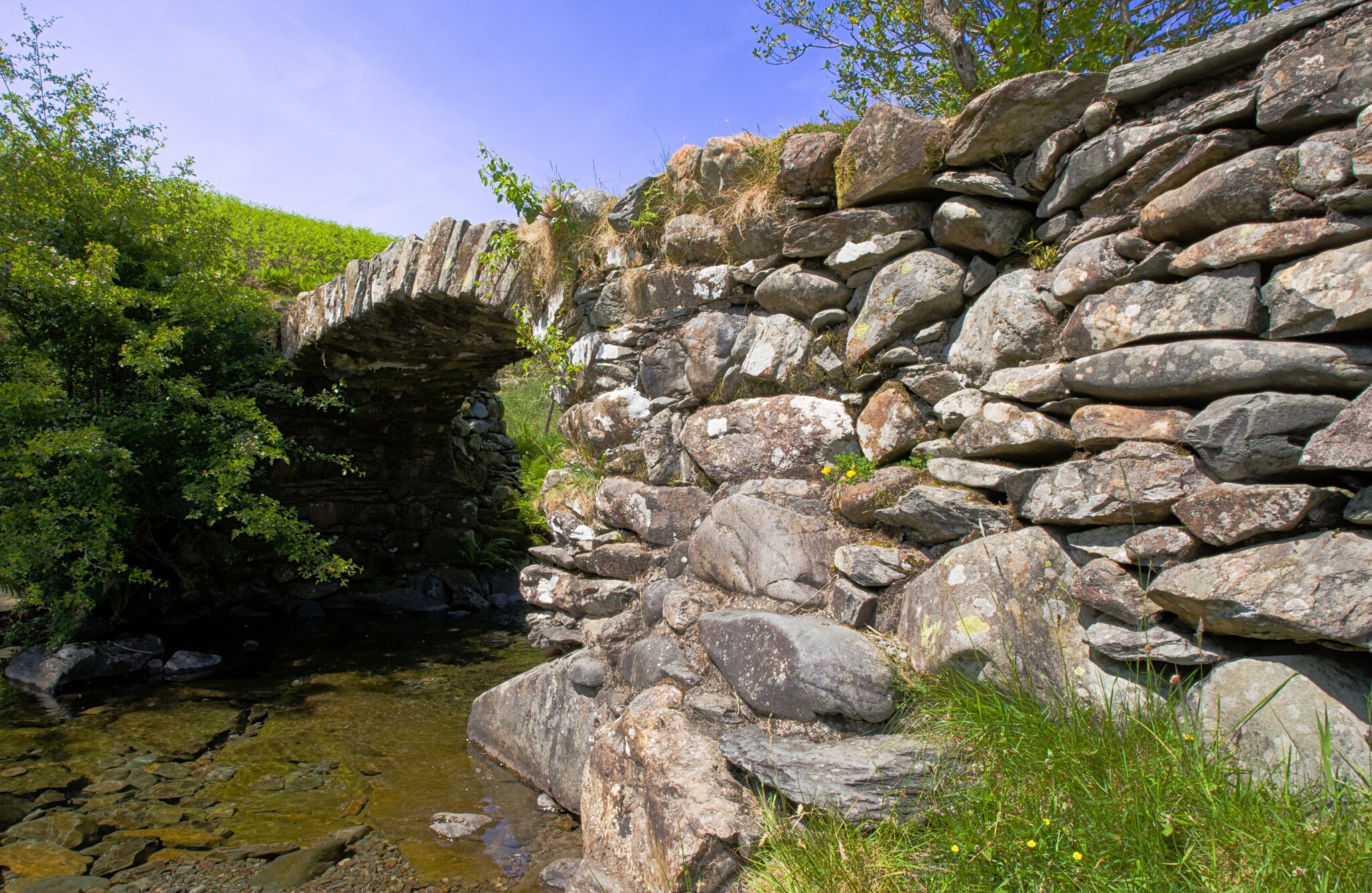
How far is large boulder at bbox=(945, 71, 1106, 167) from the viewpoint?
301 cm

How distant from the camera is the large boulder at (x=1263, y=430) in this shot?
7.15ft

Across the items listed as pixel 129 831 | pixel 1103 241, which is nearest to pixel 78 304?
pixel 129 831

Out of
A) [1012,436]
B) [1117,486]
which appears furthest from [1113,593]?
[1012,436]

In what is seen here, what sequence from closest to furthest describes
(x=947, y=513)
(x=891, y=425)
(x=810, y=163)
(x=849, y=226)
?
(x=947, y=513) → (x=891, y=425) → (x=849, y=226) → (x=810, y=163)

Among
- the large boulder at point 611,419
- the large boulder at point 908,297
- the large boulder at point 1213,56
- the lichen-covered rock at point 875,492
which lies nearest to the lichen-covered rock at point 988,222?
the large boulder at point 908,297

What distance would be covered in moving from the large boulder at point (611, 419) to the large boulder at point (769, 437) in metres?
0.59

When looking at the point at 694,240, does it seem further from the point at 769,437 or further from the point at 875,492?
the point at 875,492

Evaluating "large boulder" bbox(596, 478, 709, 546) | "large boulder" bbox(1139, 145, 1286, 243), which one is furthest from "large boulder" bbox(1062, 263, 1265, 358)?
"large boulder" bbox(596, 478, 709, 546)

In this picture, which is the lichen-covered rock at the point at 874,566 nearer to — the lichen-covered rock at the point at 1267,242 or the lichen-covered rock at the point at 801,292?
the lichen-covered rock at the point at 801,292

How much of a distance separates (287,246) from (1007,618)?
34.5 ft

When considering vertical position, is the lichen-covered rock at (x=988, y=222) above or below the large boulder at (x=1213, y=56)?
below

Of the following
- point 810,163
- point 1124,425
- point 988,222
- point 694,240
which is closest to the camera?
point 1124,425

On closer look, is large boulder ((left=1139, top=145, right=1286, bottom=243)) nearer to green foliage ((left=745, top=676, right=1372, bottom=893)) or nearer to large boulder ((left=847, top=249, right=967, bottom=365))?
large boulder ((left=847, top=249, right=967, bottom=365))

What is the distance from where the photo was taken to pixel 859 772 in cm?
246
